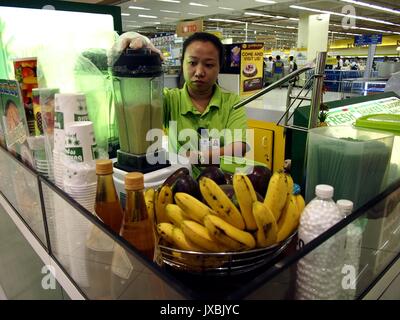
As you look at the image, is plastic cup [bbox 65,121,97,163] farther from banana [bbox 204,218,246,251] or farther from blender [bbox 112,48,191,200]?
banana [bbox 204,218,246,251]

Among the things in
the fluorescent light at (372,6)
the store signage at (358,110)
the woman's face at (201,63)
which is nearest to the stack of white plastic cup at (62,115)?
the woman's face at (201,63)

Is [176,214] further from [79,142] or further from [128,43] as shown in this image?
[128,43]

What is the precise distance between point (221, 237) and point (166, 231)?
0.46 ft

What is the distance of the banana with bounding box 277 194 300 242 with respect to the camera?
74cm

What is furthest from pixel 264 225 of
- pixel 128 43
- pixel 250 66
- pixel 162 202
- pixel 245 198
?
pixel 250 66

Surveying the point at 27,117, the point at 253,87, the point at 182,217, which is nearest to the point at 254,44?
the point at 253,87


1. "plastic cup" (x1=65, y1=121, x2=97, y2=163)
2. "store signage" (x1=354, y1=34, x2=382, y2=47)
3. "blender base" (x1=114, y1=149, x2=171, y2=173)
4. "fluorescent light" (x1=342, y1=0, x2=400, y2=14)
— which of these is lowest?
"blender base" (x1=114, y1=149, x2=171, y2=173)

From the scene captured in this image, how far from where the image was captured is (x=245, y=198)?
667mm

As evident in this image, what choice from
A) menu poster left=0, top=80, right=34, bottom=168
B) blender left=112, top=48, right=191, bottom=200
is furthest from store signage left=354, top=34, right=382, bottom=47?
menu poster left=0, top=80, right=34, bottom=168

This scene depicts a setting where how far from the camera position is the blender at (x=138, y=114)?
107 centimetres

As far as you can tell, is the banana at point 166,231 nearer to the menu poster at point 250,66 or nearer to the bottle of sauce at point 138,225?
the bottle of sauce at point 138,225

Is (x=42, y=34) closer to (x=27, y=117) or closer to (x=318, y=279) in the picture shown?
(x=27, y=117)

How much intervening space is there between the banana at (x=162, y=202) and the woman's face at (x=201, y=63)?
1087 millimetres

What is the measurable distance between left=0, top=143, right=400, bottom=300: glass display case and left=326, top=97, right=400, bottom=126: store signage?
1.42m
